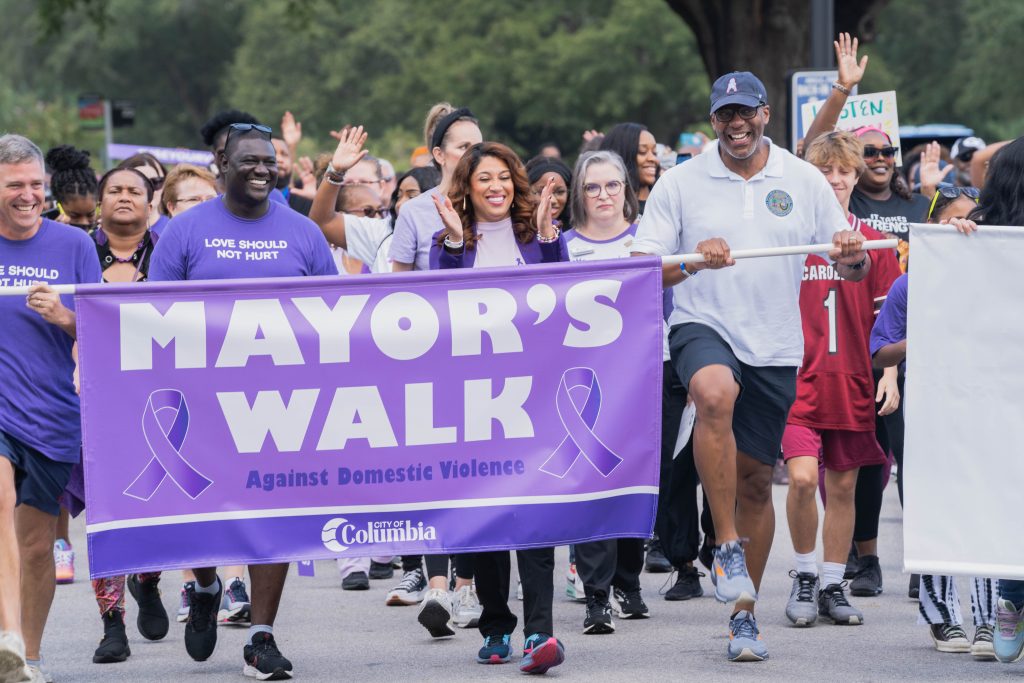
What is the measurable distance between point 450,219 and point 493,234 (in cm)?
29

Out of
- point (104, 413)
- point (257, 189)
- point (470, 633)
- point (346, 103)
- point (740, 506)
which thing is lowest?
→ point (470, 633)

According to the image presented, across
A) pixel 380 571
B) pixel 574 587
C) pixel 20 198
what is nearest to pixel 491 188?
pixel 20 198

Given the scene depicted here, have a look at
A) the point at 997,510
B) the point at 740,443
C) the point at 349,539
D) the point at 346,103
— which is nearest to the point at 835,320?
the point at 740,443

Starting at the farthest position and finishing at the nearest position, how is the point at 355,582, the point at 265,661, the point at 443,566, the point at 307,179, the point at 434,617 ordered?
the point at 307,179, the point at 355,582, the point at 443,566, the point at 434,617, the point at 265,661

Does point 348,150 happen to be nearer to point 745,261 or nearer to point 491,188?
point 491,188

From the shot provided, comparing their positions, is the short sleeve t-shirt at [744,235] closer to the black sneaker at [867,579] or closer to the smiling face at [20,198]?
the black sneaker at [867,579]

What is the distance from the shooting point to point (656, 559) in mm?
10555

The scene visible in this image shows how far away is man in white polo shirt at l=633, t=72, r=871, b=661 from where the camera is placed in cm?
761

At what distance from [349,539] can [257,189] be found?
152 cm

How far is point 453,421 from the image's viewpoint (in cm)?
724

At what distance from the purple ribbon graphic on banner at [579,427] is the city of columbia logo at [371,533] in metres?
0.56

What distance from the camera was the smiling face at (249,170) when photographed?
7455 mm

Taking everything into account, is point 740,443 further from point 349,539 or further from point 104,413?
point 104,413

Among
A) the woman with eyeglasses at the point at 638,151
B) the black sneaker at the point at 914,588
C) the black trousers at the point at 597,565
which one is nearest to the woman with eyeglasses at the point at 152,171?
the woman with eyeglasses at the point at 638,151
